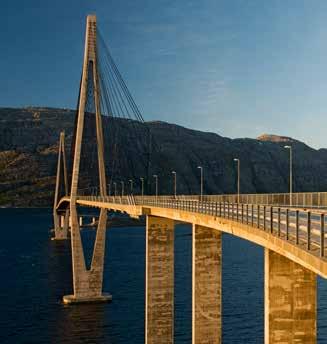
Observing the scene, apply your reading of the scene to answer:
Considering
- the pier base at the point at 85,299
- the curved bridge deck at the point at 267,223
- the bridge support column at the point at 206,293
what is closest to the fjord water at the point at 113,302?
the pier base at the point at 85,299

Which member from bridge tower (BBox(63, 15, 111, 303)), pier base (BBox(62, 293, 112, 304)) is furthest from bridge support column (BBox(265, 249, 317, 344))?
pier base (BBox(62, 293, 112, 304))

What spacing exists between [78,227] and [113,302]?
956 cm

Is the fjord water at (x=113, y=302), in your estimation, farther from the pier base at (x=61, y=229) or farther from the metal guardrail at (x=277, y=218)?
the pier base at (x=61, y=229)

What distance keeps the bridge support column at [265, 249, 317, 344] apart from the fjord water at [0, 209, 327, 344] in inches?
1078

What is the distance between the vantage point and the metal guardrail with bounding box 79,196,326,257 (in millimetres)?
17289

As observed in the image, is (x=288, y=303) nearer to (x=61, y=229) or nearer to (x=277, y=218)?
(x=277, y=218)

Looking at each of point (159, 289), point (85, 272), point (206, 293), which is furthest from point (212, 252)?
point (85, 272)

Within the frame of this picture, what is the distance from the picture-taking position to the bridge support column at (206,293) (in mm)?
35250

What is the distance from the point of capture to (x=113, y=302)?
6375 centimetres

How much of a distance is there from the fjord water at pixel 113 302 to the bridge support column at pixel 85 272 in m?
1.52

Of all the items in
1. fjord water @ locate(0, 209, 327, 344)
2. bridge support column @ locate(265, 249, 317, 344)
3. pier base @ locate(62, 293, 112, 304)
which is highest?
bridge support column @ locate(265, 249, 317, 344)

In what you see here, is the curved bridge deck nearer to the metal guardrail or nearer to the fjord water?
the metal guardrail

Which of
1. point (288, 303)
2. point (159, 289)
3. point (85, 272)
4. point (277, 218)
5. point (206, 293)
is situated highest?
point (277, 218)

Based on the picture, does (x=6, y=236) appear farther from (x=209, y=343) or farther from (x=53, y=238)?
(x=209, y=343)
